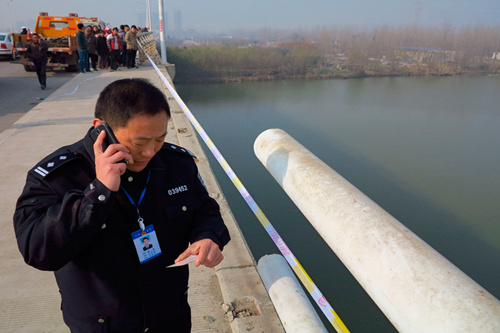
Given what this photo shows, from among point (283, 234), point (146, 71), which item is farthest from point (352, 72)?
point (283, 234)

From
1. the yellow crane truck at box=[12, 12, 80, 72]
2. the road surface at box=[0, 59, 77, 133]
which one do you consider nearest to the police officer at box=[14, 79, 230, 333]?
the road surface at box=[0, 59, 77, 133]

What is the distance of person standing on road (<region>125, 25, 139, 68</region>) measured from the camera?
1178 cm

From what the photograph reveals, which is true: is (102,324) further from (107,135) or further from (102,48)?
(102,48)

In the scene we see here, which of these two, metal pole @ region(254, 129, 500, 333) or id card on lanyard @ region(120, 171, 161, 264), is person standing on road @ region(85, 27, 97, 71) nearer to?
metal pole @ region(254, 129, 500, 333)

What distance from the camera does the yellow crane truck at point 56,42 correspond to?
12.3 m

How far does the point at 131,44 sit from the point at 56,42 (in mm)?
3038

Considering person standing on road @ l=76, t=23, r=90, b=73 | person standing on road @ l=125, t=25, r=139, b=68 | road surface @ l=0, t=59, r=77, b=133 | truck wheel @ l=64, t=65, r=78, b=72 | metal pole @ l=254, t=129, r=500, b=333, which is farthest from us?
truck wheel @ l=64, t=65, r=78, b=72

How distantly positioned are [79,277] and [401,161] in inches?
351

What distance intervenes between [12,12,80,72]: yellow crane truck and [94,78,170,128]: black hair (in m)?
12.0

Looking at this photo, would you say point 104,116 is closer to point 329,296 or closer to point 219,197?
point 219,197

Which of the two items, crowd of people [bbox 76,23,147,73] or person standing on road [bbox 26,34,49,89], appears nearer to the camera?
person standing on road [bbox 26,34,49,89]

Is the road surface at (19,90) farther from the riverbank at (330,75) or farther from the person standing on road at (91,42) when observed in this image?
the riverbank at (330,75)

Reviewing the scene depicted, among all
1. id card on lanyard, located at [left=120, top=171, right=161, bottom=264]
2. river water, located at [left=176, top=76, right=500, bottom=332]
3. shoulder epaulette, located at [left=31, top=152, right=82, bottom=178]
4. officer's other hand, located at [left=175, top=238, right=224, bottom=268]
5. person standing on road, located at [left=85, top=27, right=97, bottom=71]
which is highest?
person standing on road, located at [left=85, top=27, right=97, bottom=71]

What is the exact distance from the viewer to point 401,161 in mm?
8961
